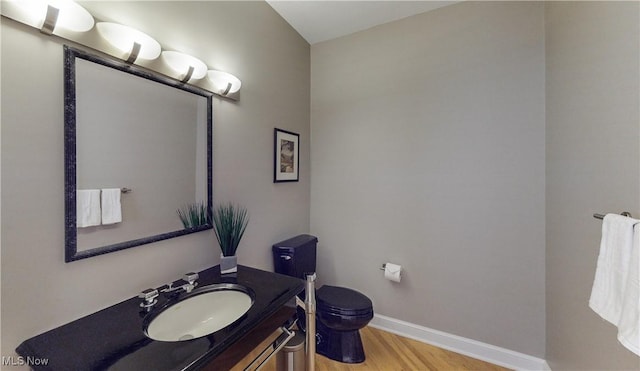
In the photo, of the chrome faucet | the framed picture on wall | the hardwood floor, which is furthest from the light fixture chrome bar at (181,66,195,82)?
the hardwood floor

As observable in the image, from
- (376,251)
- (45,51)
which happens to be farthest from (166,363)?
(376,251)

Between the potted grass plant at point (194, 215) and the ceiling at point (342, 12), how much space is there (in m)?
1.67

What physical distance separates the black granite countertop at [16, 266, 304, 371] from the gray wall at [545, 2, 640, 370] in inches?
59.0

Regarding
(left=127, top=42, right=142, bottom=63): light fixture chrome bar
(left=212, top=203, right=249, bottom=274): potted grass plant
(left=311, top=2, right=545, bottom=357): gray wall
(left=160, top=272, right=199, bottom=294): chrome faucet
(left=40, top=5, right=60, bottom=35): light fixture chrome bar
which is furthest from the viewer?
(left=311, top=2, right=545, bottom=357): gray wall

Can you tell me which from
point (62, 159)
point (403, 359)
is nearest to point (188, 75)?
point (62, 159)

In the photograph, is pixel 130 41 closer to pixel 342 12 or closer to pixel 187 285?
pixel 187 285

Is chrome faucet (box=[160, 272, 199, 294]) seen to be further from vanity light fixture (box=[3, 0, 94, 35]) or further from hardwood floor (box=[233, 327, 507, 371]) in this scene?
vanity light fixture (box=[3, 0, 94, 35])

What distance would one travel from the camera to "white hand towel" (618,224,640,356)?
74cm

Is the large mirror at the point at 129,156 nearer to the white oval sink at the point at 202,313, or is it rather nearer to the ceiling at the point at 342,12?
the white oval sink at the point at 202,313

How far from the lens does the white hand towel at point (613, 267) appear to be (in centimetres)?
82

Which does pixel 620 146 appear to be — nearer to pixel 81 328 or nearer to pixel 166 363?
pixel 166 363

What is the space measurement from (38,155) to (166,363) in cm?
83

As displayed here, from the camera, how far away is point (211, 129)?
4.75 feet

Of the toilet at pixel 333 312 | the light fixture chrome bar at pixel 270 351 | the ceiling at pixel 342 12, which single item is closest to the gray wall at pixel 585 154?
the ceiling at pixel 342 12
